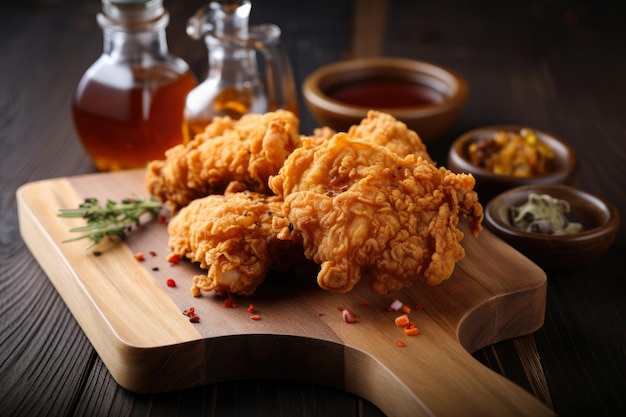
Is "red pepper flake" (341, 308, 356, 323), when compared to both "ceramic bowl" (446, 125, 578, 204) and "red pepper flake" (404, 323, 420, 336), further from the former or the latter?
"ceramic bowl" (446, 125, 578, 204)

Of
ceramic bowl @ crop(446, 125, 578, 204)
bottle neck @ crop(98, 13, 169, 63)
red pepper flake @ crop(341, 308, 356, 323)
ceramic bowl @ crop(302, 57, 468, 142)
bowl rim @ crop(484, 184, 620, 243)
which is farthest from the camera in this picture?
ceramic bowl @ crop(302, 57, 468, 142)

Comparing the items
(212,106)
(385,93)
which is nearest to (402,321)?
(212,106)

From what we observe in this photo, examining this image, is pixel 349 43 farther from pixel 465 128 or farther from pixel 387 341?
pixel 387 341

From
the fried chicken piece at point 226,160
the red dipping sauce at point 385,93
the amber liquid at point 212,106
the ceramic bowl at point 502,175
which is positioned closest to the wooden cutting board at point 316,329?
the fried chicken piece at point 226,160

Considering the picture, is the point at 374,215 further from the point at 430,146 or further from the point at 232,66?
the point at 430,146

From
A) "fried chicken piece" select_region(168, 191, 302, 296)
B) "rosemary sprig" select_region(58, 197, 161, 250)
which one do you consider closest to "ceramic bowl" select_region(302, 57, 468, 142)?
"rosemary sprig" select_region(58, 197, 161, 250)

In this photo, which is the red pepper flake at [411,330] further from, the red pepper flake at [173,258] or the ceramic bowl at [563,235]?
the red pepper flake at [173,258]
